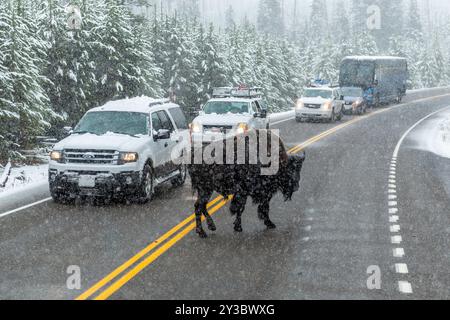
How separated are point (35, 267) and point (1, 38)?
1330cm

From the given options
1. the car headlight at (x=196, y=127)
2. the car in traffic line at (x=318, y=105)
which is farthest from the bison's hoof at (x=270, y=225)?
the car in traffic line at (x=318, y=105)

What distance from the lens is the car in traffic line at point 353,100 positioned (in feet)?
149

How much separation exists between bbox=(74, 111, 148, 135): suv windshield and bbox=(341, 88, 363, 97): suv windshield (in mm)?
33597

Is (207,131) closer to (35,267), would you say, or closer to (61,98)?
(61,98)

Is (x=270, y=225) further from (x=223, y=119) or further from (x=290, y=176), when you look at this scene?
(x=223, y=119)

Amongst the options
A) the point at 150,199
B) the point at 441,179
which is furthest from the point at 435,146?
the point at 150,199

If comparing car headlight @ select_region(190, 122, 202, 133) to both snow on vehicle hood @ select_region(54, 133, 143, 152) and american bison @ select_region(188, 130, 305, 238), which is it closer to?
snow on vehicle hood @ select_region(54, 133, 143, 152)

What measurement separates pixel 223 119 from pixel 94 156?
1048 cm

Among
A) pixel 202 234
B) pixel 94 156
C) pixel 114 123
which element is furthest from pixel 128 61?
pixel 202 234

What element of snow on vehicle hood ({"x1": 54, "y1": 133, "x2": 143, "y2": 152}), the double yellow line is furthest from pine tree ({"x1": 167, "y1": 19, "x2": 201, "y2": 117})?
the double yellow line

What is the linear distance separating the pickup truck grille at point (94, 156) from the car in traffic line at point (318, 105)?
25.9 metres

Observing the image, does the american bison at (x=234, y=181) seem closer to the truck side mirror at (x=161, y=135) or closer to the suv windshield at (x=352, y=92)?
the truck side mirror at (x=161, y=135)

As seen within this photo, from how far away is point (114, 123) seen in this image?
1462 cm

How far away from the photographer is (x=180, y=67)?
172 feet
